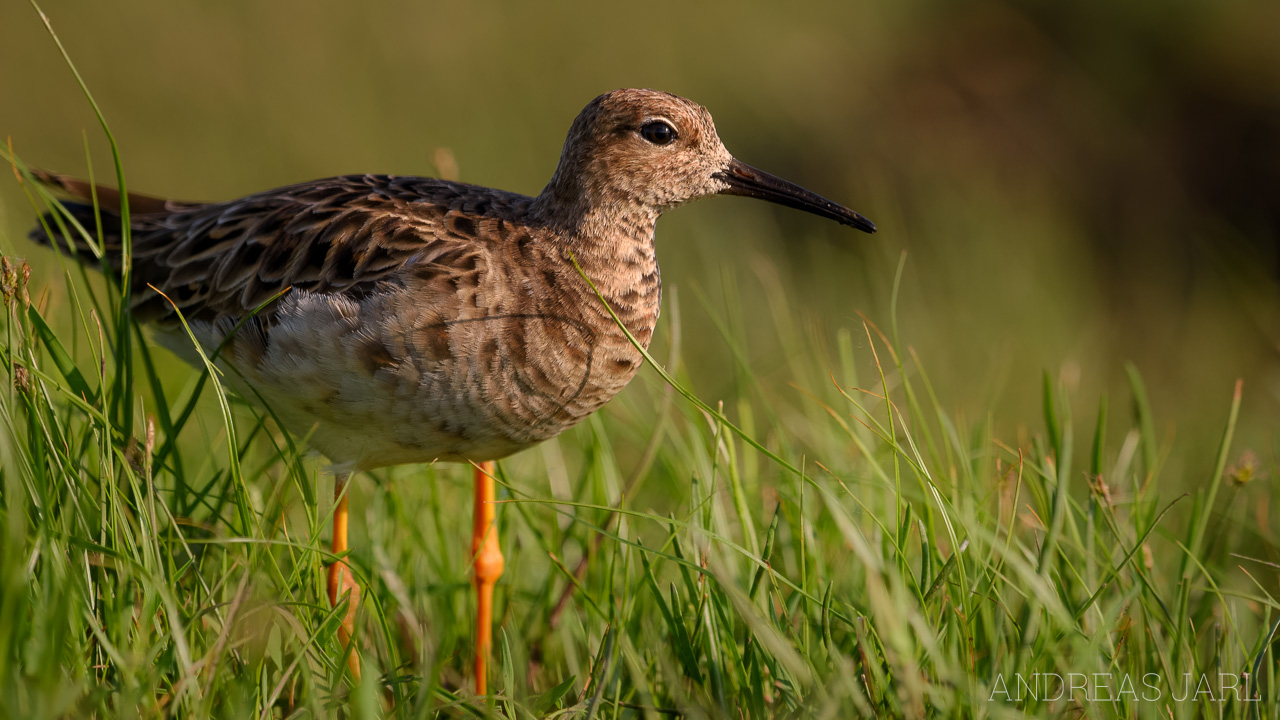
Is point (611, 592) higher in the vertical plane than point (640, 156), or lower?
lower

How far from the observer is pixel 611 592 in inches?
133

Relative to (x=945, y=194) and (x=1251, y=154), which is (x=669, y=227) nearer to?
(x=945, y=194)

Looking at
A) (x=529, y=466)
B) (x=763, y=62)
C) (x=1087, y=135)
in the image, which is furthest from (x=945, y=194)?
(x=529, y=466)

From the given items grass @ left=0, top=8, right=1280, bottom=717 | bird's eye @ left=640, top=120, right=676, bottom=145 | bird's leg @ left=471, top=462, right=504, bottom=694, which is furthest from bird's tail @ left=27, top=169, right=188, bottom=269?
bird's eye @ left=640, top=120, right=676, bottom=145

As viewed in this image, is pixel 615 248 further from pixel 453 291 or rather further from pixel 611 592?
pixel 611 592

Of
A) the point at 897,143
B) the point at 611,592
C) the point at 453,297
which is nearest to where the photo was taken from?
the point at 611,592

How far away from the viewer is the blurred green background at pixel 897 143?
342 inches

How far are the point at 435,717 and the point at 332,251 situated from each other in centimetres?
177

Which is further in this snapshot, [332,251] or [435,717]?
[332,251]

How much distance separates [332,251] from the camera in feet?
13.0

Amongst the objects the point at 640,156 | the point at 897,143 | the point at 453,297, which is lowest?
the point at 453,297

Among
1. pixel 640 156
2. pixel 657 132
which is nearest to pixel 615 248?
pixel 640 156

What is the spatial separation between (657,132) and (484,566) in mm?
1753

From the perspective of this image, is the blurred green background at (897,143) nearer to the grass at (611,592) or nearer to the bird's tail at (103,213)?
the bird's tail at (103,213)
